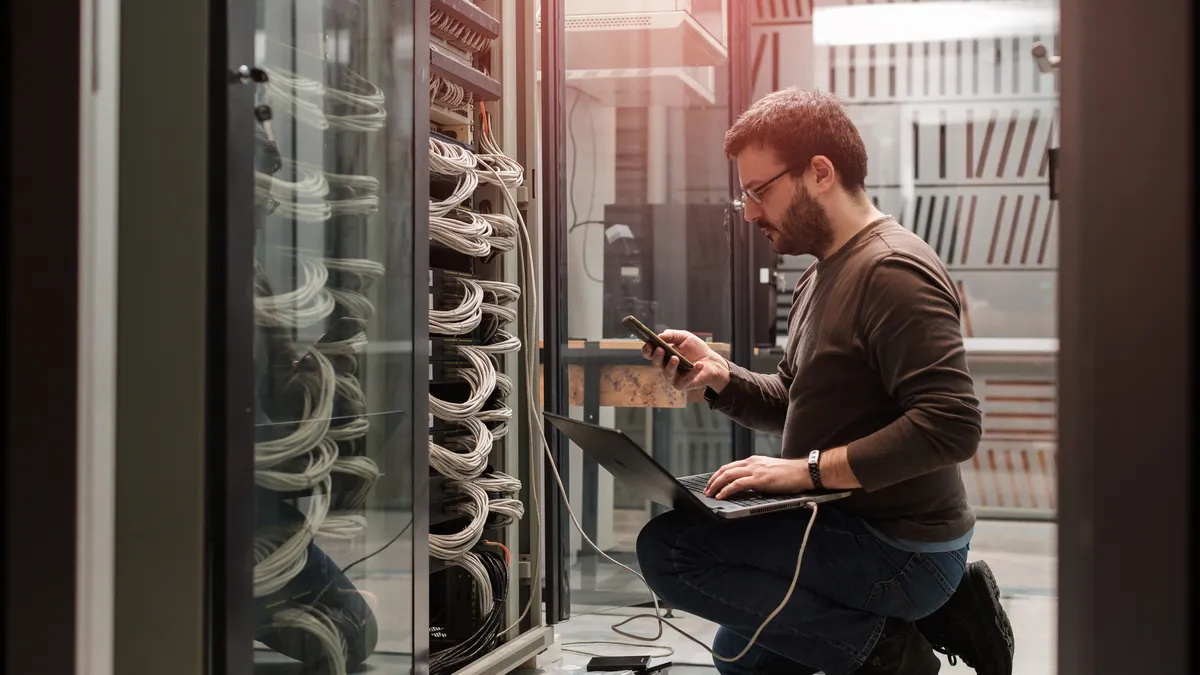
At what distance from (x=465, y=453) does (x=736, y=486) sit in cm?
67

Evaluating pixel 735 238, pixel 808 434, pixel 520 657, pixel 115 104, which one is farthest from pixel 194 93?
pixel 735 238

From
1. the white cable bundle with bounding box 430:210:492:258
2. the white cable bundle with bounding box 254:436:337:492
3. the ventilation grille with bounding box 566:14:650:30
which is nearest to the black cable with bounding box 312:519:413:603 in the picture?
the white cable bundle with bounding box 254:436:337:492

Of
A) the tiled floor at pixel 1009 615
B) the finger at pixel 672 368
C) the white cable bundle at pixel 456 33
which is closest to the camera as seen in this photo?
the finger at pixel 672 368

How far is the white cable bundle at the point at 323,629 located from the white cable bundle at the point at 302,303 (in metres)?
0.38

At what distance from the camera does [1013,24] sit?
14.8 ft

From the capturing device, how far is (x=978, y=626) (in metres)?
A: 1.87

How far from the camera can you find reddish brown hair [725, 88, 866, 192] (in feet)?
6.06

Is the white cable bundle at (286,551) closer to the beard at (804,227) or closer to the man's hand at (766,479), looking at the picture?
the man's hand at (766,479)

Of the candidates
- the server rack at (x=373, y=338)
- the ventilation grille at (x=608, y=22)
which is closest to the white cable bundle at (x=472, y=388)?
the server rack at (x=373, y=338)

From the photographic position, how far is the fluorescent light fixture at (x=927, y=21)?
450cm

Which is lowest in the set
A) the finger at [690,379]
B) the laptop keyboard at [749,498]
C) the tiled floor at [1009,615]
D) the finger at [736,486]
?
the tiled floor at [1009,615]

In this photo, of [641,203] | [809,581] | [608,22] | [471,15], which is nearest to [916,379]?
[809,581]

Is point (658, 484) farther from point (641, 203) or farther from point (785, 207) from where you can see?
point (641, 203)

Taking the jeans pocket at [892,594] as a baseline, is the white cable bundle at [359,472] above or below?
above
